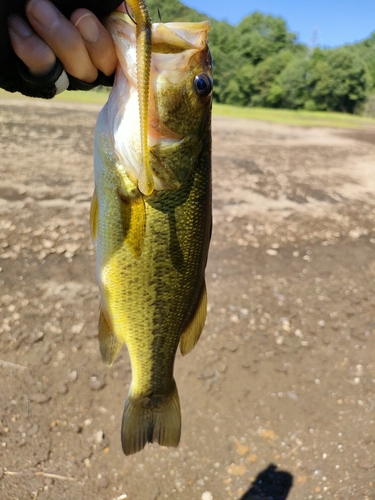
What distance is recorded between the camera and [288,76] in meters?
57.3

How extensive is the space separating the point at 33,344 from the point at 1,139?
7302 mm

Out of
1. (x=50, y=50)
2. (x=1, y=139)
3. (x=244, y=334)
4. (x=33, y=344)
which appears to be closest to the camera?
(x=50, y=50)

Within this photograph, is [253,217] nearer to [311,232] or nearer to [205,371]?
[311,232]

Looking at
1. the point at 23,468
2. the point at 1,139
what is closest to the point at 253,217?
the point at 23,468

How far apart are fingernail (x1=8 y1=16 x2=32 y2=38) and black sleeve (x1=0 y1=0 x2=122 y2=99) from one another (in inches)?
0.6

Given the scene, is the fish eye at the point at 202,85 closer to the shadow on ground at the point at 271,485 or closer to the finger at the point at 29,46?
the finger at the point at 29,46

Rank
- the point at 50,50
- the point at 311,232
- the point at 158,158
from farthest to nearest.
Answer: the point at 311,232, the point at 158,158, the point at 50,50

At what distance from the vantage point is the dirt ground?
288 cm

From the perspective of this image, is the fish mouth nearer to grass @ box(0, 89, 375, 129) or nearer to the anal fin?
the anal fin

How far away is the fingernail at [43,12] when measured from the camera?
130 cm

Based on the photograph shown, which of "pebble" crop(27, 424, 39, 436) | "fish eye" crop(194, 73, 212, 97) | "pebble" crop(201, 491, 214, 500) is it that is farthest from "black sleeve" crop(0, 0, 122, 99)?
"pebble" crop(201, 491, 214, 500)

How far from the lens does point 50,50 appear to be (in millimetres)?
1400

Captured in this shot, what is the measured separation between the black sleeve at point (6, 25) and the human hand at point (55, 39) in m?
0.02

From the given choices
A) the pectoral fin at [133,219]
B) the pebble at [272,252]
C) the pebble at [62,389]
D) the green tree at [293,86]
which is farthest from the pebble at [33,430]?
the green tree at [293,86]
